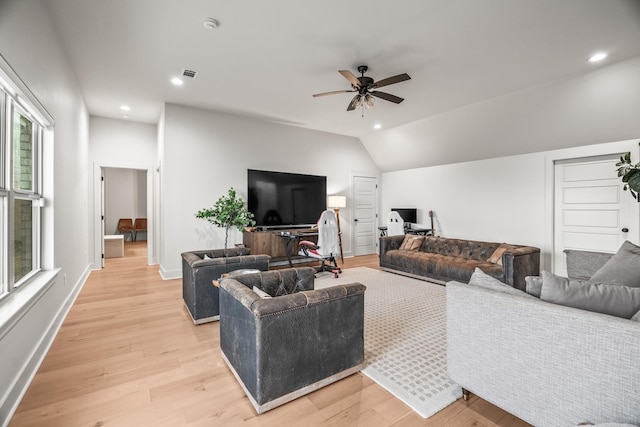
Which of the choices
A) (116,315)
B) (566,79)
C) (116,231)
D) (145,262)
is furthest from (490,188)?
(116,231)

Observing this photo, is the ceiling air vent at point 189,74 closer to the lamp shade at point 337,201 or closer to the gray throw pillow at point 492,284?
the lamp shade at point 337,201

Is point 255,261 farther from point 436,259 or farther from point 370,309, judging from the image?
point 436,259

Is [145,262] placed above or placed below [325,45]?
below

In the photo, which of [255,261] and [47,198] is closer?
[47,198]

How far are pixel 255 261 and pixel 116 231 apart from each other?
888cm

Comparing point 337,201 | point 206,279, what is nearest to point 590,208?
point 337,201

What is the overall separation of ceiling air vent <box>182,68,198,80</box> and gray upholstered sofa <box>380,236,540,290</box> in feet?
13.2

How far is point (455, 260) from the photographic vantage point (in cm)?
458

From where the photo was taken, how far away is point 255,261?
3.24m

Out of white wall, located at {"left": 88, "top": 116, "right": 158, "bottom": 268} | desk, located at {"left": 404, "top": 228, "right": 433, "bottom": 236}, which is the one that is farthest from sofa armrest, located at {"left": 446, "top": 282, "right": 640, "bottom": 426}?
white wall, located at {"left": 88, "top": 116, "right": 158, "bottom": 268}

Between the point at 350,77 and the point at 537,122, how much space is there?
3518mm

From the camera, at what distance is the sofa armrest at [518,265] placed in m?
3.83

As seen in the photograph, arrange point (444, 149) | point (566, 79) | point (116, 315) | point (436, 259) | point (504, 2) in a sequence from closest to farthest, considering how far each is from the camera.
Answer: point (504, 2) < point (116, 315) < point (566, 79) < point (436, 259) < point (444, 149)

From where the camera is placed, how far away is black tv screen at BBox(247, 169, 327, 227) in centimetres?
579
